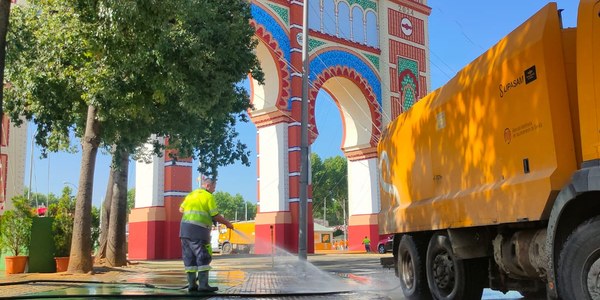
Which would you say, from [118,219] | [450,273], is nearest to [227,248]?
[118,219]

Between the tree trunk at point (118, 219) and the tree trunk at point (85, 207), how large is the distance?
93.8 inches

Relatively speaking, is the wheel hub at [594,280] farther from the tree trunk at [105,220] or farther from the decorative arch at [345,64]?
the decorative arch at [345,64]

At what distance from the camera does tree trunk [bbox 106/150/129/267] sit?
16594 mm

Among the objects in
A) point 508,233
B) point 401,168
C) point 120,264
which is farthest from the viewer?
point 120,264

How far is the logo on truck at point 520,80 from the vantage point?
207 inches

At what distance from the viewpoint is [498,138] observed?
5848 millimetres

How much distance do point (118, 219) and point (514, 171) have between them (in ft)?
45.2

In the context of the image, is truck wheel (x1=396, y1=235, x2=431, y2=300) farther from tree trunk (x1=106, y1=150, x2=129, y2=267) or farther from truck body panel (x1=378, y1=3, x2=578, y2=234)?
tree trunk (x1=106, y1=150, x2=129, y2=267)

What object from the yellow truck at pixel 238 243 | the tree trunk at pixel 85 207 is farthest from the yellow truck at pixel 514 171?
the yellow truck at pixel 238 243

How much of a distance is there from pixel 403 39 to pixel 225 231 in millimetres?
24162

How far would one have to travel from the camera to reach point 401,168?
879 centimetres

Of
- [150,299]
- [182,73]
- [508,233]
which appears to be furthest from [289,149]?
[508,233]

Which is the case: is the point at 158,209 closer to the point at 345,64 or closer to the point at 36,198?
the point at 345,64

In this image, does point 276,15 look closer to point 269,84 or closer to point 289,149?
point 269,84
